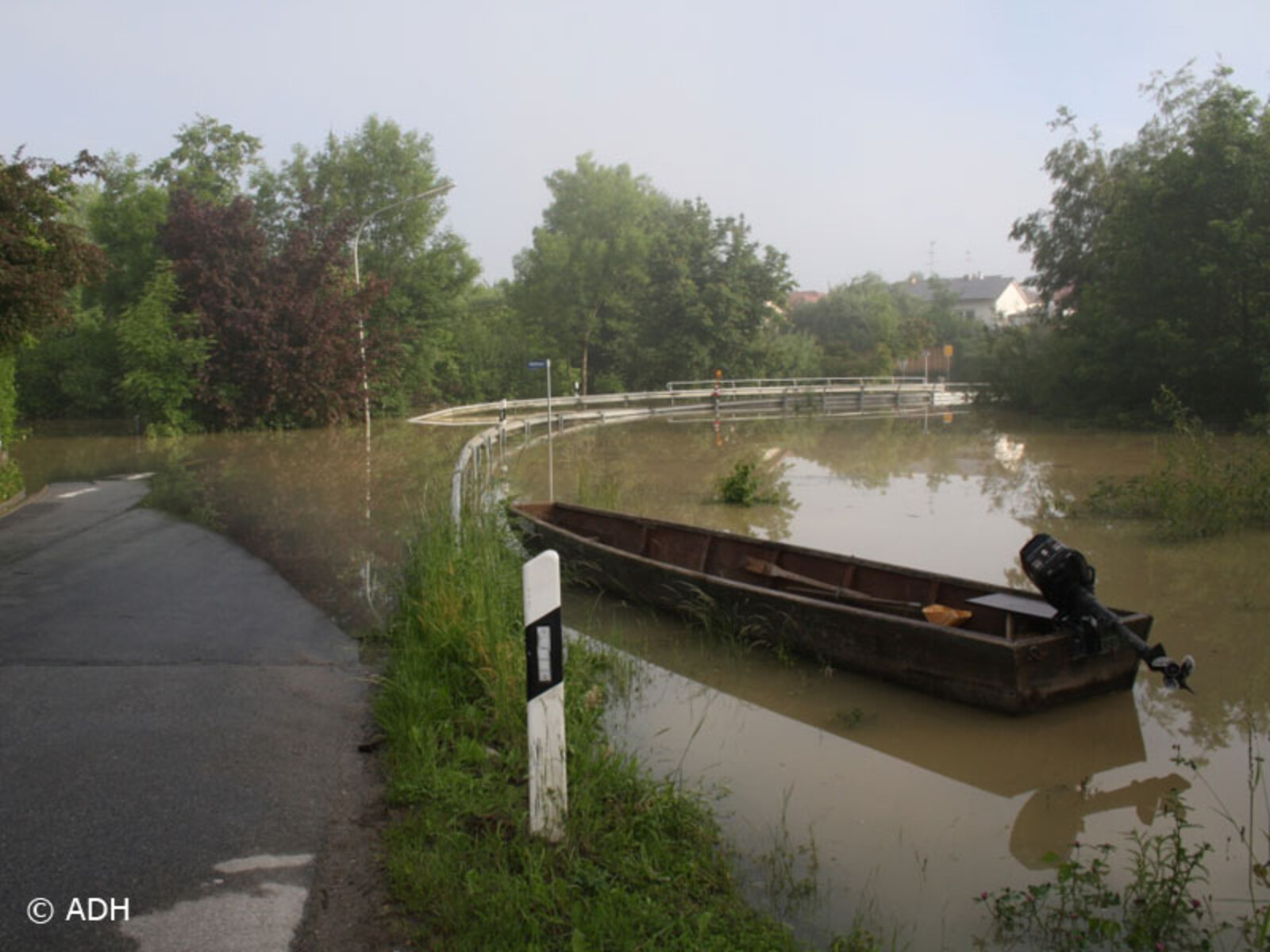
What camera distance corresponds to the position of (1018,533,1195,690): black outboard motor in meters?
6.46

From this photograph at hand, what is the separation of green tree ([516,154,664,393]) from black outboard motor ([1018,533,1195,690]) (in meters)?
44.8

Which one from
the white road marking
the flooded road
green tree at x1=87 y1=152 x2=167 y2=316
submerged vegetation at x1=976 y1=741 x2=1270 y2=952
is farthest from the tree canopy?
submerged vegetation at x1=976 y1=741 x2=1270 y2=952

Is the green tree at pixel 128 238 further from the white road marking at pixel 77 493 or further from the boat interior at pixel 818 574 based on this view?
the boat interior at pixel 818 574

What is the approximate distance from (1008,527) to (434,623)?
10052 mm

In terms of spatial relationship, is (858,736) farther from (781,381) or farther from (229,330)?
(781,381)

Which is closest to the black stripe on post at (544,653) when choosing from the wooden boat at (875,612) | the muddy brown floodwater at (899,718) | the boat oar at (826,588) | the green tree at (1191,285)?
the muddy brown floodwater at (899,718)

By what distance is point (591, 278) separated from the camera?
54.4 metres

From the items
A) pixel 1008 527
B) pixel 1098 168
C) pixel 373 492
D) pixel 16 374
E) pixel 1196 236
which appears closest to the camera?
pixel 1008 527

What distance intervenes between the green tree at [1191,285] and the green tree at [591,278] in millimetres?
24213

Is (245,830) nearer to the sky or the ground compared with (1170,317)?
nearer to the ground

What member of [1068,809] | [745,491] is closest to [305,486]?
[745,491]

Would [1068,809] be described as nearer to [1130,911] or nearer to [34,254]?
[1130,911]

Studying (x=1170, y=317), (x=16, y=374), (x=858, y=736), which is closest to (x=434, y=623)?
(x=858, y=736)

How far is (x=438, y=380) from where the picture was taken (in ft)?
151
